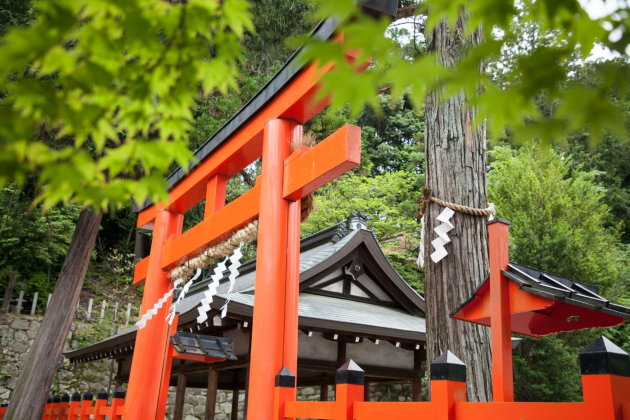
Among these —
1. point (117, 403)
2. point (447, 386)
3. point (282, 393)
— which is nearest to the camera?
point (447, 386)

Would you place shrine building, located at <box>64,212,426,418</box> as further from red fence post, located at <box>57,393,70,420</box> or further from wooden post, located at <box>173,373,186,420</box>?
red fence post, located at <box>57,393,70,420</box>

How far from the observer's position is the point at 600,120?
2.65ft

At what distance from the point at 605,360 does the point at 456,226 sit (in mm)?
1960

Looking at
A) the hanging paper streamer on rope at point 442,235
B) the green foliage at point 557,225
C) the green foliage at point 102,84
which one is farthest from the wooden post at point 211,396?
the green foliage at point 557,225

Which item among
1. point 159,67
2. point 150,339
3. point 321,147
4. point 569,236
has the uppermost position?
point 569,236

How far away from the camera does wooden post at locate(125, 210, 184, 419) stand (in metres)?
4.12

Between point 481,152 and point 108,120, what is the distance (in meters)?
2.88

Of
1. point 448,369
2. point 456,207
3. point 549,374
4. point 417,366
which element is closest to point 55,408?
point 417,366

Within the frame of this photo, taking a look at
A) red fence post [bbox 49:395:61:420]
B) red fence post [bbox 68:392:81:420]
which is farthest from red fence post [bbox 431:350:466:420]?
red fence post [bbox 49:395:61:420]

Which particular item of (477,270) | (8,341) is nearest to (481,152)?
(477,270)

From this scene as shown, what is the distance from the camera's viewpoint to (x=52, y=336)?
8500mm

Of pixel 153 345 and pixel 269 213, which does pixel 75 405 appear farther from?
pixel 269 213

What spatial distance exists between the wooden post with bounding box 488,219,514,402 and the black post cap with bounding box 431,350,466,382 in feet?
1.48

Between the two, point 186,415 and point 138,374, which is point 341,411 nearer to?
point 138,374
